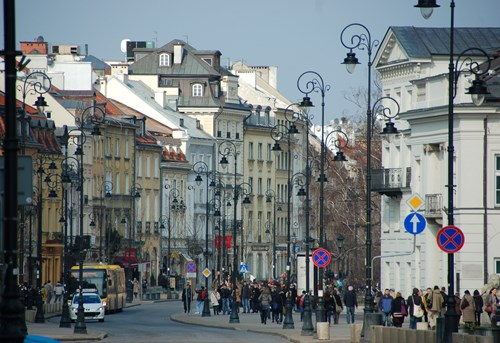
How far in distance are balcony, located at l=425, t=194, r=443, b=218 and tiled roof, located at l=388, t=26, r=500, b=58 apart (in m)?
7.95

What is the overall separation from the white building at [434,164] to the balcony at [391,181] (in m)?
0.04

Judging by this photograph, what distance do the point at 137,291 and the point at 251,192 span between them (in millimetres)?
36181

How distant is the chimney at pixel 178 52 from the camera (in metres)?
137

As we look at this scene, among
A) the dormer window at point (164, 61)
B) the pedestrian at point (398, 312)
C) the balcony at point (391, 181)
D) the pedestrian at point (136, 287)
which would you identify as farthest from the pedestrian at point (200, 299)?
the dormer window at point (164, 61)

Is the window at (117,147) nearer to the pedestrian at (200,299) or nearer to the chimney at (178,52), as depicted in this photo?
the chimney at (178,52)

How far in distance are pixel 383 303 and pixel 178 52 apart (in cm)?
8966

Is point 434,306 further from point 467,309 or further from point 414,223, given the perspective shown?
point 414,223

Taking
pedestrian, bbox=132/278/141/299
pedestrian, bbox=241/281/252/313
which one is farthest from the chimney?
pedestrian, bbox=241/281/252/313

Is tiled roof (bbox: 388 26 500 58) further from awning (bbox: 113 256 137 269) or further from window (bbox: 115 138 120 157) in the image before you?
window (bbox: 115 138 120 157)

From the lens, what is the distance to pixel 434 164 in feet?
214

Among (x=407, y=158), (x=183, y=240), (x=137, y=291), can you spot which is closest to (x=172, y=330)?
(x=407, y=158)

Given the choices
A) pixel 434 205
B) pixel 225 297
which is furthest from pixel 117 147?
pixel 434 205

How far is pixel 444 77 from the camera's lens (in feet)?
210

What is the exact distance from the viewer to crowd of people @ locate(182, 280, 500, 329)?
4528 centimetres
